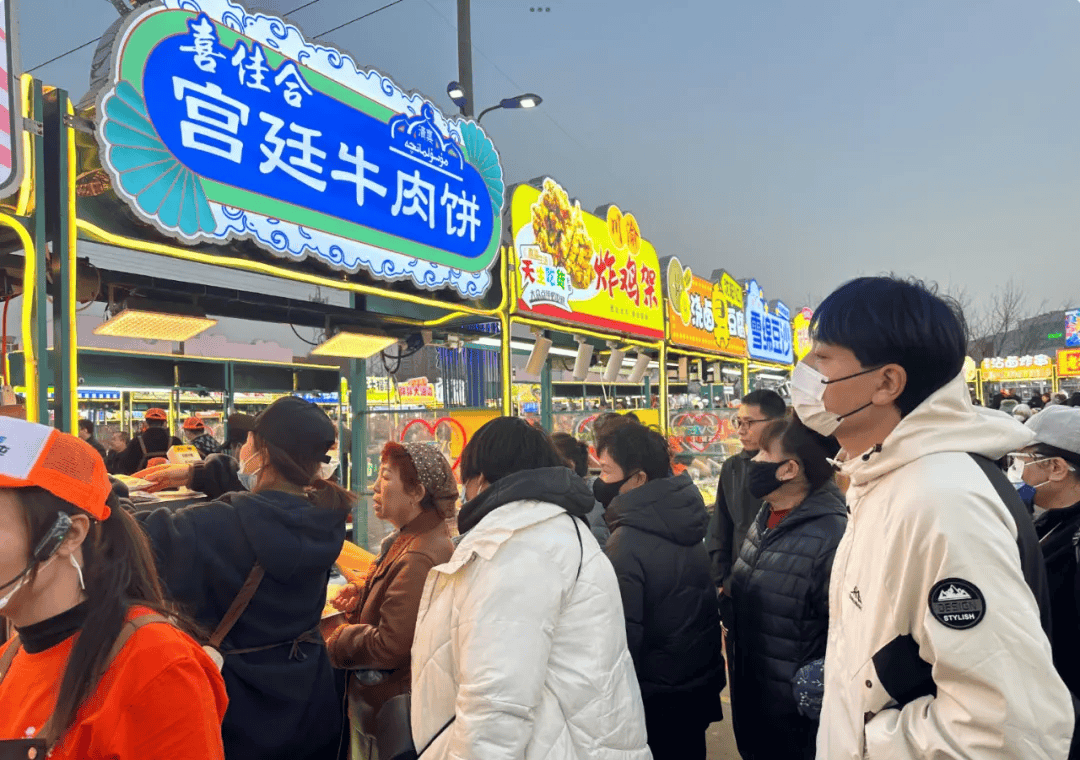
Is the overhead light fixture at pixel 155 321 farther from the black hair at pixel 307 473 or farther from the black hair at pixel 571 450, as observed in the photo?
the black hair at pixel 571 450

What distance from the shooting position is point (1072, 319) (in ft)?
79.4

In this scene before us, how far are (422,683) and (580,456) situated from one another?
343 centimetres

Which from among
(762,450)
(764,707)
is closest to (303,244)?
(762,450)

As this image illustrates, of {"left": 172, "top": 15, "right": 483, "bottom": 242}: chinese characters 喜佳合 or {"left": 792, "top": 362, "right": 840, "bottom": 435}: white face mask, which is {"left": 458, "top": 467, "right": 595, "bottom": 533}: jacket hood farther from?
{"left": 172, "top": 15, "right": 483, "bottom": 242}: chinese characters 喜佳合

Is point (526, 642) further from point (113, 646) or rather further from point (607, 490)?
point (607, 490)

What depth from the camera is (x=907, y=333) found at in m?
1.44

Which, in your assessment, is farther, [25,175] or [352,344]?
[352,344]

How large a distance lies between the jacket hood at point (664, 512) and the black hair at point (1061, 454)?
1290 millimetres

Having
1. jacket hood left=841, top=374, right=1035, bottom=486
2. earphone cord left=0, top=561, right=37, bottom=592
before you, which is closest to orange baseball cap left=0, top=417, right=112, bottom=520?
earphone cord left=0, top=561, right=37, bottom=592

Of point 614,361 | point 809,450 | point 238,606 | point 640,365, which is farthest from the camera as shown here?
point 640,365

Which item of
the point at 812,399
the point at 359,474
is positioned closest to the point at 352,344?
the point at 359,474

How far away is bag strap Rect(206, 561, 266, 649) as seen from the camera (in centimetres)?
226

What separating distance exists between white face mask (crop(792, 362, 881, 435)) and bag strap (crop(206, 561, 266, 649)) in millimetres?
1771

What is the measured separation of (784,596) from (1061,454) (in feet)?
3.89
